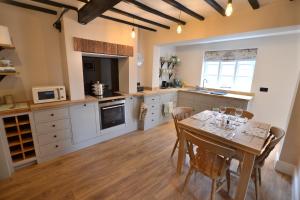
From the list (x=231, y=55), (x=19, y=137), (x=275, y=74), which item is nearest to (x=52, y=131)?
(x=19, y=137)

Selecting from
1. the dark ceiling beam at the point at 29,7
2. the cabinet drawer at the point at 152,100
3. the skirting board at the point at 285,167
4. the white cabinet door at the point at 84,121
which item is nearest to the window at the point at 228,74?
the cabinet drawer at the point at 152,100

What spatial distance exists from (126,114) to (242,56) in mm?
3237

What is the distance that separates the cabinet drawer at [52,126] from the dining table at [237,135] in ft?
6.43

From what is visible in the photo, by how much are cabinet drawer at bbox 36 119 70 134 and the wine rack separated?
14 centimetres

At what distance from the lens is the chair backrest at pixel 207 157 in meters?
1.37

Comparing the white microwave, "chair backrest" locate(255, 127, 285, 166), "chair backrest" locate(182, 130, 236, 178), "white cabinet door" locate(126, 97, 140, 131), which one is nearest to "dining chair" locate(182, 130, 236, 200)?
"chair backrest" locate(182, 130, 236, 178)

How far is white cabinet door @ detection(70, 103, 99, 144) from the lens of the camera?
8.44ft

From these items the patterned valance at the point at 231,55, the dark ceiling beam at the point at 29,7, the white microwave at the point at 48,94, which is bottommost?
the white microwave at the point at 48,94

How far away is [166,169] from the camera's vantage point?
2.24m

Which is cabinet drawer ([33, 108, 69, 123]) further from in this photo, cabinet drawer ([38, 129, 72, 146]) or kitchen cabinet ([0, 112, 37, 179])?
cabinet drawer ([38, 129, 72, 146])

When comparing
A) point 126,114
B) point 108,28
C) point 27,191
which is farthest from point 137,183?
point 108,28

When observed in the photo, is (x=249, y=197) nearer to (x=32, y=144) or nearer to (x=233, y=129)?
(x=233, y=129)

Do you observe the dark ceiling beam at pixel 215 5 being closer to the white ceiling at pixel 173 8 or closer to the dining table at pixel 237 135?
the white ceiling at pixel 173 8

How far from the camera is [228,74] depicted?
3.94m
